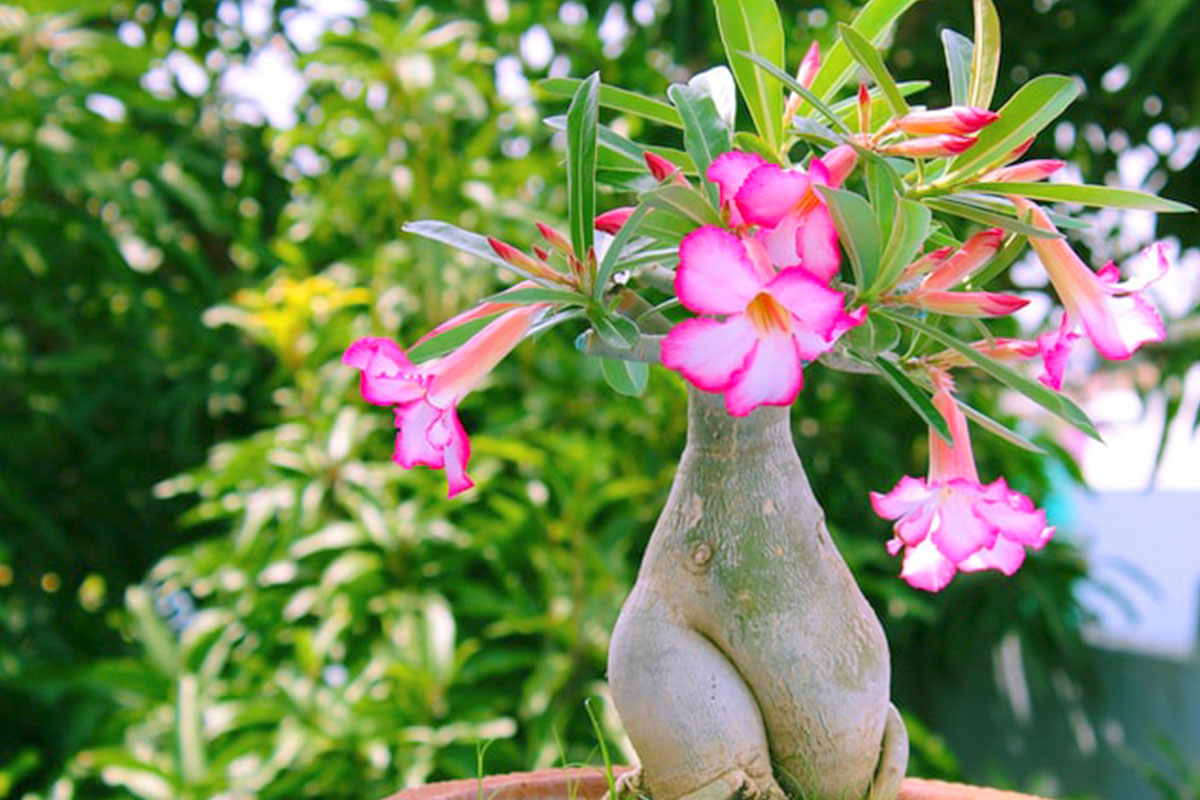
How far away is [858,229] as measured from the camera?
1.76 ft

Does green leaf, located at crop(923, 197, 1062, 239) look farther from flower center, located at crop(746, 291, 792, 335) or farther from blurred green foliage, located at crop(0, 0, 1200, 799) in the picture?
blurred green foliage, located at crop(0, 0, 1200, 799)

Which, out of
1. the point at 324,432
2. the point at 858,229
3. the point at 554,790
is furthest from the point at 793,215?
the point at 324,432

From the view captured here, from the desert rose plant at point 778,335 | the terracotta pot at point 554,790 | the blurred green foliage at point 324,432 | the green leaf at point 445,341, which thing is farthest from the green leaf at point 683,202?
the blurred green foliage at point 324,432

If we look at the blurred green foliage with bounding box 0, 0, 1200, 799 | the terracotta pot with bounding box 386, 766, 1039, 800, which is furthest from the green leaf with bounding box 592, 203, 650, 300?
the blurred green foliage with bounding box 0, 0, 1200, 799

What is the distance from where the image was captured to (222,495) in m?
1.92

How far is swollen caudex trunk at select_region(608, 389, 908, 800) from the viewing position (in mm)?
680

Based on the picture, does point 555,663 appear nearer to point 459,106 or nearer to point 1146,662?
point 459,106

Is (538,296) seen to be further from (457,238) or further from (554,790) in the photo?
(554,790)

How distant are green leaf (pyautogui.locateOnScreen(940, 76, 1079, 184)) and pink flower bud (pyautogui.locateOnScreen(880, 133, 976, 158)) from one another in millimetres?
22

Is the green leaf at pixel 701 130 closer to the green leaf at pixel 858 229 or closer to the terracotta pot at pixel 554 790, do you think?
the green leaf at pixel 858 229

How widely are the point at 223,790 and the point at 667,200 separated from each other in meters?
1.12

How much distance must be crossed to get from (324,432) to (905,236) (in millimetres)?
1196

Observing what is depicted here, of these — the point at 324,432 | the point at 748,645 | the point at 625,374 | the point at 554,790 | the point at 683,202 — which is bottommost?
the point at 324,432

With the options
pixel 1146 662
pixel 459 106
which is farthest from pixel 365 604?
pixel 1146 662
